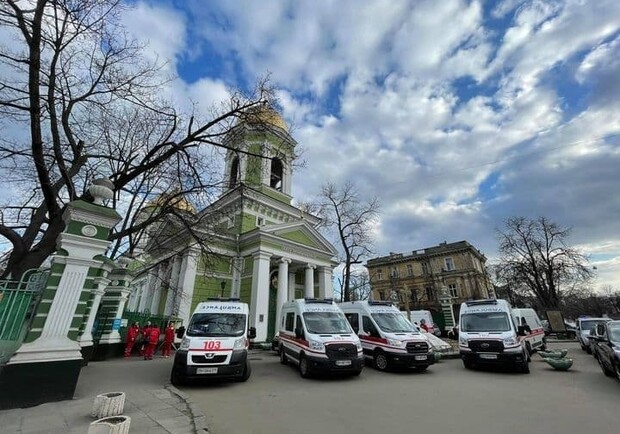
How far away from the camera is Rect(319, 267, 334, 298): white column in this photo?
24719mm

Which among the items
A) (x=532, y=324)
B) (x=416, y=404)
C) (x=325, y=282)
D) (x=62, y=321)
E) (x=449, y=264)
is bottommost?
(x=416, y=404)

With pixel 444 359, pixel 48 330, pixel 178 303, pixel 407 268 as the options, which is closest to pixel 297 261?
pixel 178 303

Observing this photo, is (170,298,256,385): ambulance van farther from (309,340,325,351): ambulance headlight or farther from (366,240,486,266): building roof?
(366,240,486,266): building roof

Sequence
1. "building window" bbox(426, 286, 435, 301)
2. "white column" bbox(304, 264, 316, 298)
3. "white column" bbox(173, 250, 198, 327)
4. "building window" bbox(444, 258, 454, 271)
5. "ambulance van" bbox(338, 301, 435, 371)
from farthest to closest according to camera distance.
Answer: "building window" bbox(444, 258, 454, 271) < "building window" bbox(426, 286, 435, 301) < "white column" bbox(304, 264, 316, 298) < "white column" bbox(173, 250, 198, 327) < "ambulance van" bbox(338, 301, 435, 371)

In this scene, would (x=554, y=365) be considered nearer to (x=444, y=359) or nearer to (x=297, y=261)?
(x=444, y=359)

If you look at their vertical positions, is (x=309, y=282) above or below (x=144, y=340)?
above

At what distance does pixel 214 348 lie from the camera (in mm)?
8281

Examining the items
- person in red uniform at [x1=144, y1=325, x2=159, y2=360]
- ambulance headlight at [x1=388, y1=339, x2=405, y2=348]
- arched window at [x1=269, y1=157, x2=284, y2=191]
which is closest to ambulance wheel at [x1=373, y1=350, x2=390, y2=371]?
ambulance headlight at [x1=388, y1=339, x2=405, y2=348]

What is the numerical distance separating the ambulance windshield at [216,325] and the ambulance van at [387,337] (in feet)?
16.3

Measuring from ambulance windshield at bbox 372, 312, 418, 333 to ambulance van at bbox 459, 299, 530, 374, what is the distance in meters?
1.96

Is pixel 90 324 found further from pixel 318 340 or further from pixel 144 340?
pixel 144 340

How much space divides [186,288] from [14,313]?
45.8ft

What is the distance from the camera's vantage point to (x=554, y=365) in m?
10.6

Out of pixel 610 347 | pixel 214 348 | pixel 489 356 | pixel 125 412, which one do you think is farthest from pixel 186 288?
pixel 610 347
